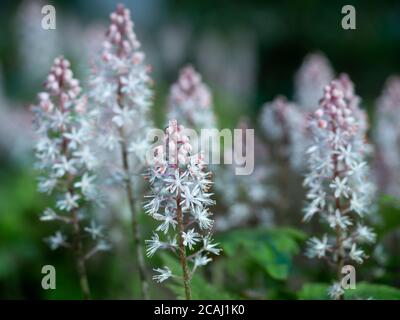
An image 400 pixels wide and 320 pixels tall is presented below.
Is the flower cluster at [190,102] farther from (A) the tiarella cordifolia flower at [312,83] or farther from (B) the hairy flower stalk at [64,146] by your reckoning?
(A) the tiarella cordifolia flower at [312,83]

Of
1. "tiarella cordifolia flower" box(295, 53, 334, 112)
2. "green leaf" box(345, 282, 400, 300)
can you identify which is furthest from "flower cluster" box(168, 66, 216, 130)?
"green leaf" box(345, 282, 400, 300)

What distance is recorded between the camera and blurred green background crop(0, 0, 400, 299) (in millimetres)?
6535

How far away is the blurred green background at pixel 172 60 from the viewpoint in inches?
257

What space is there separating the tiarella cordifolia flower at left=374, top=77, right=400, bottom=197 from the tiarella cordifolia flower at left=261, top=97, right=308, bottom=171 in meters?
0.99

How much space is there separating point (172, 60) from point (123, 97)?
12.9m

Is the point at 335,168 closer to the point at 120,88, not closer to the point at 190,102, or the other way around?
the point at 120,88

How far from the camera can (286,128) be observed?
19.2ft

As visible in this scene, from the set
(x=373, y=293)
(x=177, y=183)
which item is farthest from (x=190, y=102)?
(x=373, y=293)

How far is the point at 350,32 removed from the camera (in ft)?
61.7

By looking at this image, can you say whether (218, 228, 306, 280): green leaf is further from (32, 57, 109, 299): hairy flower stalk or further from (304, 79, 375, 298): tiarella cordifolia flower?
(32, 57, 109, 299): hairy flower stalk

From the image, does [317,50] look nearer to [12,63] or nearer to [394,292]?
[12,63]
